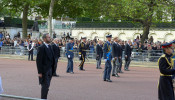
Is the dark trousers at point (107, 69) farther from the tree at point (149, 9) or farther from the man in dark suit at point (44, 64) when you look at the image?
the tree at point (149, 9)

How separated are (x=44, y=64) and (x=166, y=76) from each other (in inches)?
126

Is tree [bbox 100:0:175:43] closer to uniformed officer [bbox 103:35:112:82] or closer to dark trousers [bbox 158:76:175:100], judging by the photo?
uniformed officer [bbox 103:35:112:82]

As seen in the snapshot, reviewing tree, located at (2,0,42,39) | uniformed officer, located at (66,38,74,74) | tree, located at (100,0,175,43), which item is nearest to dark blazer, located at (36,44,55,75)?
uniformed officer, located at (66,38,74,74)

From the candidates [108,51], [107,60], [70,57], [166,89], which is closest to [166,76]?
[166,89]

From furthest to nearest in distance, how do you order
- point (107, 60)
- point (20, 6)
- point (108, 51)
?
1. point (20, 6)
2. point (108, 51)
3. point (107, 60)

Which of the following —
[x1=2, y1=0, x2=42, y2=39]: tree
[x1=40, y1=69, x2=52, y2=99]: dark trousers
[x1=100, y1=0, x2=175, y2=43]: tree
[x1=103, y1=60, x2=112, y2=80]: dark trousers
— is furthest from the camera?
[x1=2, y1=0, x2=42, y2=39]: tree

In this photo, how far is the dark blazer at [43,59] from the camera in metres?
8.27

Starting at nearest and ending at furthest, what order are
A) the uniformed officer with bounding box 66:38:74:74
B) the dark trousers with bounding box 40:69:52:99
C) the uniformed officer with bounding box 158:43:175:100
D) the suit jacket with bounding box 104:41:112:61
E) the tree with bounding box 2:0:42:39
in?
the uniformed officer with bounding box 158:43:175:100
the dark trousers with bounding box 40:69:52:99
the suit jacket with bounding box 104:41:112:61
the uniformed officer with bounding box 66:38:74:74
the tree with bounding box 2:0:42:39

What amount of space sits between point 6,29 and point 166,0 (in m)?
30.4

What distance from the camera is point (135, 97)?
10156 millimetres

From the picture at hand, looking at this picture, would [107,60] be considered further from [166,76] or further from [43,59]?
[166,76]

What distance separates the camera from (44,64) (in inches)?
330

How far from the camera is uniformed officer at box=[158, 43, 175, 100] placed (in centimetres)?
A: 739

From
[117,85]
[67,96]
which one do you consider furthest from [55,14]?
[67,96]
